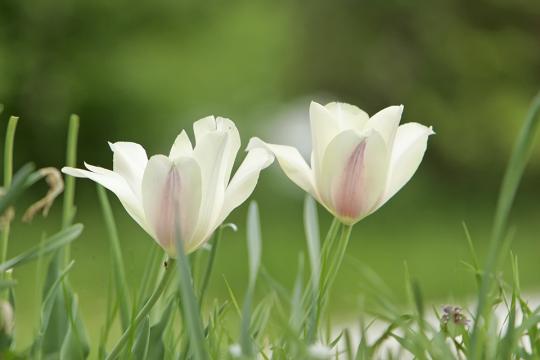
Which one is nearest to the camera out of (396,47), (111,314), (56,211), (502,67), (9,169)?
(9,169)

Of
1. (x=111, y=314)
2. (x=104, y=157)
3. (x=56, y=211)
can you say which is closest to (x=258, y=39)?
(x=104, y=157)

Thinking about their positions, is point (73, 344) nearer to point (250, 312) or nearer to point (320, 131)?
point (250, 312)

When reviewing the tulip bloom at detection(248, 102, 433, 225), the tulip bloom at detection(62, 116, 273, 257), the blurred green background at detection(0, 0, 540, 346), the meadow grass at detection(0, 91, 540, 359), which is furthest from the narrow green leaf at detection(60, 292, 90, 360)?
the blurred green background at detection(0, 0, 540, 346)

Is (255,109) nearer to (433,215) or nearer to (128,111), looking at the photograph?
(128,111)

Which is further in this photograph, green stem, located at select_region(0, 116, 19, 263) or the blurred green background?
the blurred green background

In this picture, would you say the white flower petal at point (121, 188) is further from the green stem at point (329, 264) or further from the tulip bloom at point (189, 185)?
the green stem at point (329, 264)

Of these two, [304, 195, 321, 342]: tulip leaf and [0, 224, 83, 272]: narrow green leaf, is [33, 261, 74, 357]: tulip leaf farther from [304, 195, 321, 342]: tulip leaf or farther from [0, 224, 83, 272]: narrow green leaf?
[304, 195, 321, 342]: tulip leaf

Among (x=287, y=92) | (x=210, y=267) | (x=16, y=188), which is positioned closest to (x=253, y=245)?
(x=210, y=267)
